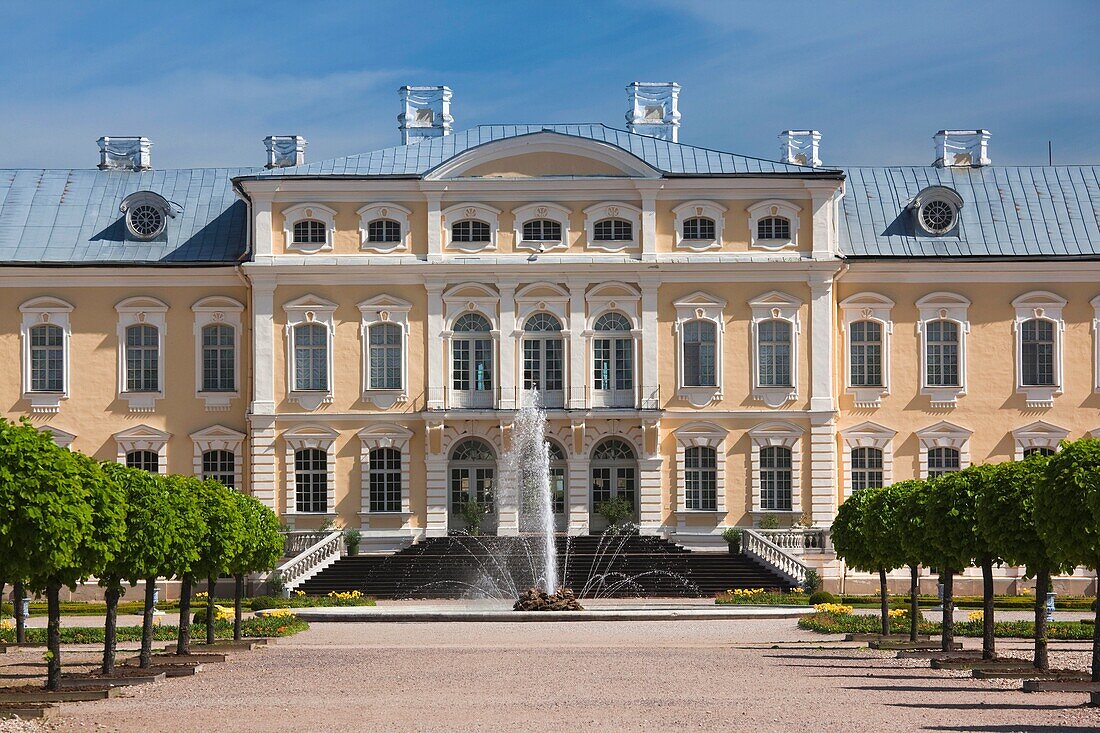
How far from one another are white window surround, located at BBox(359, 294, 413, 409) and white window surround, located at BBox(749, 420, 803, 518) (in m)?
8.24

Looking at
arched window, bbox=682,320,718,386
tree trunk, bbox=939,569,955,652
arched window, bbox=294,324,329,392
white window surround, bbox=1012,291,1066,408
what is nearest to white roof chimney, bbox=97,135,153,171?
arched window, bbox=294,324,329,392

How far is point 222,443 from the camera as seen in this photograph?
146ft

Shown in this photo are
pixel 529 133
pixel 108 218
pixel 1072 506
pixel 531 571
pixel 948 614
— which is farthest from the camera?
pixel 108 218

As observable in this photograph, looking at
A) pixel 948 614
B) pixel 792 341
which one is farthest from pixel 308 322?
pixel 948 614

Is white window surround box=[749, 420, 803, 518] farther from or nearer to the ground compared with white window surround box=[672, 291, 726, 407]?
nearer to the ground

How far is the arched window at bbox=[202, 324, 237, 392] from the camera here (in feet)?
147

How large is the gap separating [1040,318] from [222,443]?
19639mm

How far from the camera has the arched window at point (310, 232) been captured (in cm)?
4384

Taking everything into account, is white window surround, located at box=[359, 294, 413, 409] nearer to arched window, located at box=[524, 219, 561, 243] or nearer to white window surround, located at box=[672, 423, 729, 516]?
arched window, located at box=[524, 219, 561, 243]

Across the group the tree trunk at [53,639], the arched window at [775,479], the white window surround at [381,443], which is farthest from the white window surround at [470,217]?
the tree trunk at [53,639]

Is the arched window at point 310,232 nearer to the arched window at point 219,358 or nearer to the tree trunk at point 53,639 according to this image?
the arched window at point 219,358

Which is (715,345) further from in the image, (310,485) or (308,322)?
(310,485)

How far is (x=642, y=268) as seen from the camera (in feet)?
143

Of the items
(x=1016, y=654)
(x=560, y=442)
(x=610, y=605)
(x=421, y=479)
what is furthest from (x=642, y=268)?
(x=1016, y=654)
